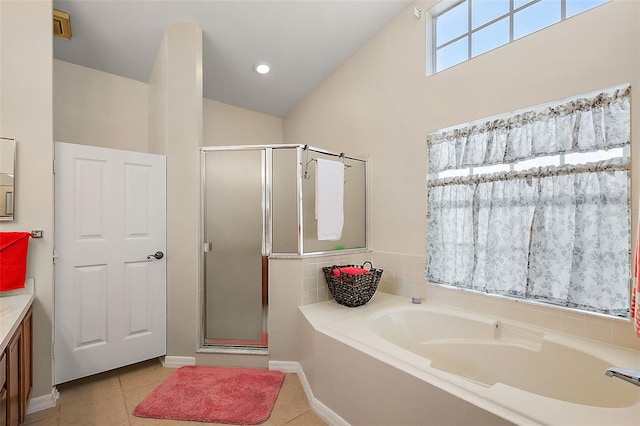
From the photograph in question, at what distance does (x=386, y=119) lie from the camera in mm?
2895

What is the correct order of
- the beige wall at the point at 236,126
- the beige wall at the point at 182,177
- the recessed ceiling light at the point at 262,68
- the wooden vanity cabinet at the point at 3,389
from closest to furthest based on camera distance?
the wooden vanity cabinet at the point at 3,389 → the beige wall at the point at 182,177 → the recessed ceiling light at the point at 262,68 → the beige wall at the point at 236,126

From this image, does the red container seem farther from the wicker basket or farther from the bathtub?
the wicker basket

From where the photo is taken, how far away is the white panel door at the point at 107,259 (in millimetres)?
2188

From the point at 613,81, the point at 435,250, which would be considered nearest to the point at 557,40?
the point at 613,81

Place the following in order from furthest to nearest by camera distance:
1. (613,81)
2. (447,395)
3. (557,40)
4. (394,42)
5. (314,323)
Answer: (394,42), (314,323), (557,40), (613,81), (447,395)

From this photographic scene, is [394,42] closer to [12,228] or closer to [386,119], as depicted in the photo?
[386,119]

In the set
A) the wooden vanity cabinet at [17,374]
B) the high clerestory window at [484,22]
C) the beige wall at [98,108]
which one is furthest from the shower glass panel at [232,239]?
the high clerestory window at [484,22]

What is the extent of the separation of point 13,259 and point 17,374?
659 millimetres

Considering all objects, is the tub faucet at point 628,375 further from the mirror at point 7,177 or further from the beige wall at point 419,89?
the mirror at point 7,177

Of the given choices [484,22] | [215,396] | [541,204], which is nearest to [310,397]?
[215,396]

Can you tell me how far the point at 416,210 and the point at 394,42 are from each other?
155cm

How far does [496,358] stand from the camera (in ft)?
6.44

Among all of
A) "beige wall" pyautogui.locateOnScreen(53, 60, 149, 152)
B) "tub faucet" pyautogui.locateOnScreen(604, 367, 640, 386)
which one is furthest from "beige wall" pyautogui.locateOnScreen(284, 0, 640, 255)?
"beige wall" pyautogui.locateOnScreen(53, 60, 149, 152)

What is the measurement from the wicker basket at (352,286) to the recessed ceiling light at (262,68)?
223 cm
